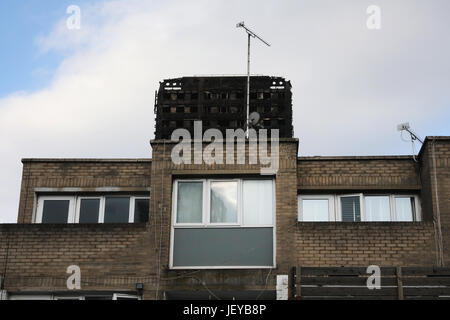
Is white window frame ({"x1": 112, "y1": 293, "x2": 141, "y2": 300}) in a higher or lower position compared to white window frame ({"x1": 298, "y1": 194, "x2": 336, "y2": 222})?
lower

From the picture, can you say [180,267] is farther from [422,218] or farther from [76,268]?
[422,218]

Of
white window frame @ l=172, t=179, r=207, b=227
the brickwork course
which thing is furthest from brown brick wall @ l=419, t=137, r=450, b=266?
white window frame @ l=172, t=179, r=207, b=227

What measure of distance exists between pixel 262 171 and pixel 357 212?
222 cm

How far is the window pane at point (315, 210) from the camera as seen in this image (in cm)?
A: 1492

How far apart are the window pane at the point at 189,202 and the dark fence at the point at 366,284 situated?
2450 mm

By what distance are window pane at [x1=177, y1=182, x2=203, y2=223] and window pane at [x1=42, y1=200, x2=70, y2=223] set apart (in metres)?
2.55

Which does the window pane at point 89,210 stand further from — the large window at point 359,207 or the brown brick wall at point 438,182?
the brown brick wall at point 438,182

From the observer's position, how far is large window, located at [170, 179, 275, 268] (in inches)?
539

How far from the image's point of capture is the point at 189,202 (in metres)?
14.3

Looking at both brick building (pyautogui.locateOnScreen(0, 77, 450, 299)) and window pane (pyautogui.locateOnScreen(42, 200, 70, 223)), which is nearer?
brick building (pyautogui.locateOnScreen(0, 77, 450, 299))

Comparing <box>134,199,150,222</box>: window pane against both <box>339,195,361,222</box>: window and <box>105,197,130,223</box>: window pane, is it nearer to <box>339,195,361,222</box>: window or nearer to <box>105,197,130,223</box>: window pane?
<box>105,197,130,223</box>: window pane

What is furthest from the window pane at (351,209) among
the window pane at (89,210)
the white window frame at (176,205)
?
the window pane at (89,210)

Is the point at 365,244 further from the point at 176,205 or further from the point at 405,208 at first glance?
the point at 176,205
